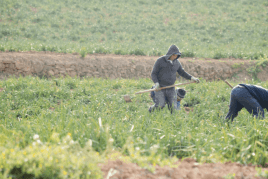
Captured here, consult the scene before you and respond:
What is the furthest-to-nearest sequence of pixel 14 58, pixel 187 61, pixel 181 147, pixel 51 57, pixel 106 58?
pixel 187 61, pixel 106 58, pixel 51 57, pixel 14 58, pixel 181 147

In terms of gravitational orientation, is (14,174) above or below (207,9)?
below

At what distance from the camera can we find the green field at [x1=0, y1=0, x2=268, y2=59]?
12.4 meters

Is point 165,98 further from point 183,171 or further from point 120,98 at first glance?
point 183,171

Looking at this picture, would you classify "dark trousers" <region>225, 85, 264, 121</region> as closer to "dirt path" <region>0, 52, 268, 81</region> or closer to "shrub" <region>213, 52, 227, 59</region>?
"dirt path" <region>0, 52, 268, 81</region>

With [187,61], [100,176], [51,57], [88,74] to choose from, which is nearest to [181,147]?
[100,176]

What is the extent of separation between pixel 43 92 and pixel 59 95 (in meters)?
0.47

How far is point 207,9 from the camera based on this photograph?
21828 mm

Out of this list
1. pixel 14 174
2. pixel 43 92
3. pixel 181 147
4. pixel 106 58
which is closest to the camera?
pixel 14 174

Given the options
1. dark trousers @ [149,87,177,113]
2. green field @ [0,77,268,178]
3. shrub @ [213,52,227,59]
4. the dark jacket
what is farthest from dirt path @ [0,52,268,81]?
the dark jacket

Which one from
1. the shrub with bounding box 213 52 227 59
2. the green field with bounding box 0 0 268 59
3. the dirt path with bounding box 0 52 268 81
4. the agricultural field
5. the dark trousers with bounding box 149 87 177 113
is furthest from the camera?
the green field with bounding box 0 0 268 59

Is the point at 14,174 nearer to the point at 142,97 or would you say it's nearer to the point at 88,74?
the point at 142,97

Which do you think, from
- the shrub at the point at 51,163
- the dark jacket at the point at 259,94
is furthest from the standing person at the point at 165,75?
the shrub at the point at 51,163

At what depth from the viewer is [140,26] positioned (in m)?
17.7

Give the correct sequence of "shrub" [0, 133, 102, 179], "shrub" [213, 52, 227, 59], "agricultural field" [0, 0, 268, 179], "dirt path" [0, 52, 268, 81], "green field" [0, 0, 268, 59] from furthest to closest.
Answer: "green field" [0, 0, 268, 59] → "shrub" [213, 52, 227, 59] → "dirt path" [0, 52, 268, 81] → "agricultural field" [0, 0, 268, 179] → "shrub" [0, 133, 102, 179]
